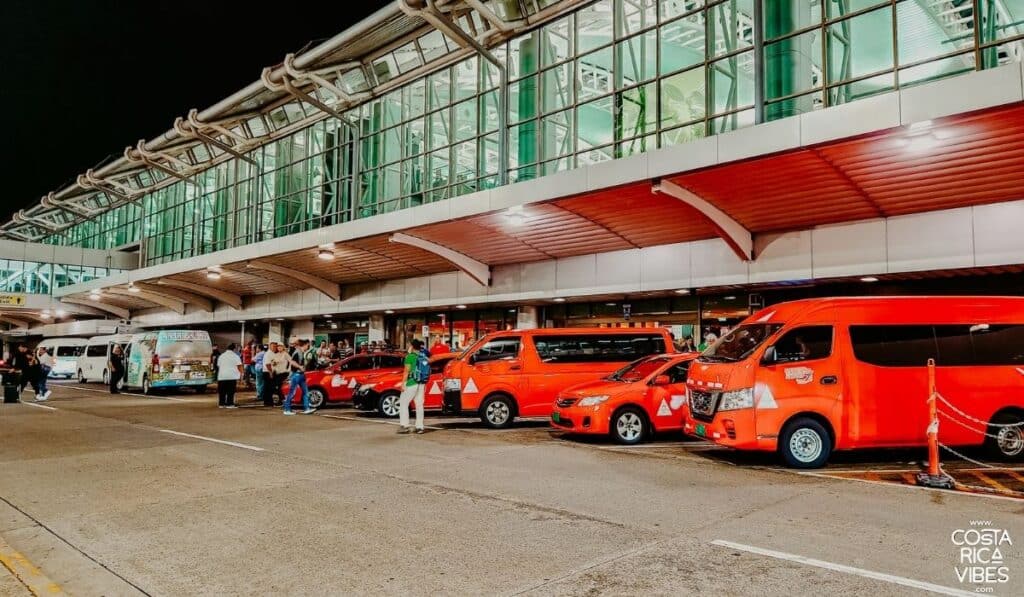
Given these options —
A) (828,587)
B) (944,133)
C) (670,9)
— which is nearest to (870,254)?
(944,133)

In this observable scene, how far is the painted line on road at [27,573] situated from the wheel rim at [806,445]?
8240 mm

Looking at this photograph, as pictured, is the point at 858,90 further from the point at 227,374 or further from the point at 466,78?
the point at 227,374

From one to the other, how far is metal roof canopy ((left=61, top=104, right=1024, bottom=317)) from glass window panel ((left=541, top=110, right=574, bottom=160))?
3038 millimetres

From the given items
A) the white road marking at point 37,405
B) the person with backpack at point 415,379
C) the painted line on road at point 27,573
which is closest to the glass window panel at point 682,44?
the person with backpack at point 415,379

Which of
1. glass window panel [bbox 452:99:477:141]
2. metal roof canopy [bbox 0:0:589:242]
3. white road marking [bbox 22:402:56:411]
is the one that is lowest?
white road marking [bbox 22:402:56:411]

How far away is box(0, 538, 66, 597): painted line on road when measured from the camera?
4555mm

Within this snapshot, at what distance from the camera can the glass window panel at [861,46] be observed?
14.8 meters

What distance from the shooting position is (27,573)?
4875 mm

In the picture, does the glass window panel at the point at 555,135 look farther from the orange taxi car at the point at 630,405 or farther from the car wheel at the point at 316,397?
the orange taxi car at the point at 630,405

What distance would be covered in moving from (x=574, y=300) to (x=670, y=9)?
8.79 meters

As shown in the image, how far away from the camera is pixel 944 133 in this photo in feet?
35.1

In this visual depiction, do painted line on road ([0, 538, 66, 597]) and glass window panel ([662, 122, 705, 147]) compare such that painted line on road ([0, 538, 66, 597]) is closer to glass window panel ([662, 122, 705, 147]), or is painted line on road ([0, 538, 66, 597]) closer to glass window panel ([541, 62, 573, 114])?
glass window panel ([662, 122, 705, 147])

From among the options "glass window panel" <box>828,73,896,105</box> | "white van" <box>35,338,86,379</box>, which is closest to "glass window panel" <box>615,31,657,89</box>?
"glass window panel" <box>828,73,896,105</box>

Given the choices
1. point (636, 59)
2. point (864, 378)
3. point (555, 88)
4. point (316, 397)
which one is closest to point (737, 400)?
point (864, 378)
